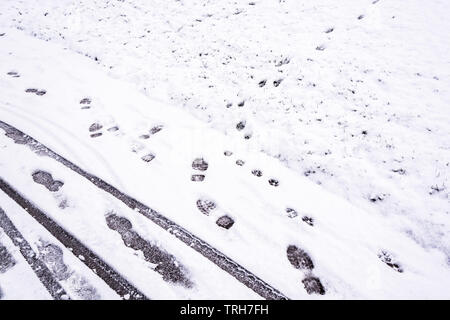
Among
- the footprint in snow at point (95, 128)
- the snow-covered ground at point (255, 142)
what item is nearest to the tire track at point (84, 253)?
the snow-covered ground at point (255, 142)

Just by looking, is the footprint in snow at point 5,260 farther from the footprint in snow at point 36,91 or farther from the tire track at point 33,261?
the footprint in snow at point 36,91

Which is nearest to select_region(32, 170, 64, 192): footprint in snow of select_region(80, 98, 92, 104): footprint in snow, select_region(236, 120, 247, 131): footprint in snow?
select_region(80, 98, 92, 104): footprint in snow

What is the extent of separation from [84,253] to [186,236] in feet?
3.54

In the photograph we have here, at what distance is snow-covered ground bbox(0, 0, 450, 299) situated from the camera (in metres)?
3.37

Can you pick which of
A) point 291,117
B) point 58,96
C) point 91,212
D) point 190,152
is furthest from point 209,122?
point 58,96

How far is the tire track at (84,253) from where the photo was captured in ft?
10.0

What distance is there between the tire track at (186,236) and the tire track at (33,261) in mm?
1031

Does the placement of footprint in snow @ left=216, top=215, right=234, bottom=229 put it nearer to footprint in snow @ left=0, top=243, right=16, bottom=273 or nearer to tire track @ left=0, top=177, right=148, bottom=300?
tire track @ left=0, top=177, right=148, bottom=300

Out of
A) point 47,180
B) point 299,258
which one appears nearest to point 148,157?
point 47,180

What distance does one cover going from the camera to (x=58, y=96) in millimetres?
6102

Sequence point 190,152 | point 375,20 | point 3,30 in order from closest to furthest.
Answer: point 190,152
point 375,20
point 3,30

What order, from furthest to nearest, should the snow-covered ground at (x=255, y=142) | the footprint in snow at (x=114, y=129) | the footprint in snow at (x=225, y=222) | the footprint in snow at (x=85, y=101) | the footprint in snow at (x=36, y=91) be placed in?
the footprint in snow at (x=36, y=91) < the footprint in snow at (x=85, y=101) < the footprint in snow at (x=114, y=129) < the footprint in snow at (x=225, y=222) < the snow-covered ground at (x=255, y=142)
